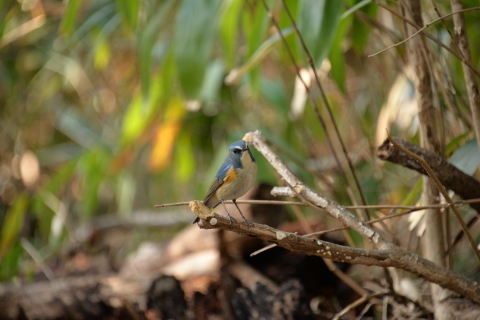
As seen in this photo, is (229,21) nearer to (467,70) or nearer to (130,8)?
(130,8)

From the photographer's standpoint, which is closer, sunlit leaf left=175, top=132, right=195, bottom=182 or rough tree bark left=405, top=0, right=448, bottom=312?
rough tree bark left=405, top=0, right=448, bottom=312

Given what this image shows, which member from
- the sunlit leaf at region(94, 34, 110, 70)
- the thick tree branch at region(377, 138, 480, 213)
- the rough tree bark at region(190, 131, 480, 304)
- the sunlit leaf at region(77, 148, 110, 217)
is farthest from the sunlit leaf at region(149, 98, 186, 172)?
the thick tree branch at region(377, 138, 480, 213)

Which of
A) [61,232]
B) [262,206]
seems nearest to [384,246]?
[262,206]

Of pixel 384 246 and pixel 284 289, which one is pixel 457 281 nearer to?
pixel 384 246

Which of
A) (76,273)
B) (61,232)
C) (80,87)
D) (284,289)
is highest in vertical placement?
(80,87)

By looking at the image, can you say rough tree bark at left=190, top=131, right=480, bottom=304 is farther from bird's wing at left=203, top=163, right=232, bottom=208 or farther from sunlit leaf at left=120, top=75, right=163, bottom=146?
sunlit leaf at left=120, top=75, right=163, bottom=146

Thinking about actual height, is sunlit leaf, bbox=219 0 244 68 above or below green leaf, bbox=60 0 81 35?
below
